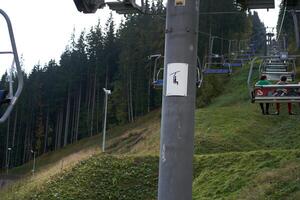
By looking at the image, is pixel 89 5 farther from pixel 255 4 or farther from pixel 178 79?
pixel 255 4

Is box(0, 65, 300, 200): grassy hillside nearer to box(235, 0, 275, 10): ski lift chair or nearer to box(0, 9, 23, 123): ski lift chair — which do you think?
box(235, 0, 275, 10): ski lift chair

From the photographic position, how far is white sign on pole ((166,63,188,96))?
389cm

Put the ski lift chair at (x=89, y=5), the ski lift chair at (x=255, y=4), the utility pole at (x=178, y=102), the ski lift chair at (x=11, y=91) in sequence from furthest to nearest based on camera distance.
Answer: the ski lift chair at (x=255, y=4) < the ski lift chair at (x=89, y=5) < the ski lift chair at (x=11, y=91) < the utility pole at (x=178, y=102)

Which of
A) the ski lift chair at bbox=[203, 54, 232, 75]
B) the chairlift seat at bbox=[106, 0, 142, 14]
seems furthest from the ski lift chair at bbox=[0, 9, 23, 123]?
the ski lift chair at bbox=[203, 54, 232, 75]

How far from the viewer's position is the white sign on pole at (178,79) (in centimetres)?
389

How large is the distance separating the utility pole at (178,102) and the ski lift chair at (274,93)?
19.3 ft

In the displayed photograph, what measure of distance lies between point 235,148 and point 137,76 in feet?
141

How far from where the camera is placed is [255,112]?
1138 inches

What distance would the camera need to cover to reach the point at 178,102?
3885 millimetres

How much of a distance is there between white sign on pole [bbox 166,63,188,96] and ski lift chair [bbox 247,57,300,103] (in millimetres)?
5919

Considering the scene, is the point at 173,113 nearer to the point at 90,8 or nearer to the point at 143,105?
the point at 90,8

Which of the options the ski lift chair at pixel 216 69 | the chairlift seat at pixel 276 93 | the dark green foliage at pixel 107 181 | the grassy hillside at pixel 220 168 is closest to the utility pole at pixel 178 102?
the chairlift seat at pixel 276 93

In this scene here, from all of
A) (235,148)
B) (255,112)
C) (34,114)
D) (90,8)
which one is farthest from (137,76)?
(90,8)

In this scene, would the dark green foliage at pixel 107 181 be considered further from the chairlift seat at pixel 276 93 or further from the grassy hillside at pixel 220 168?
the chairlift seat at pixel 276 93
